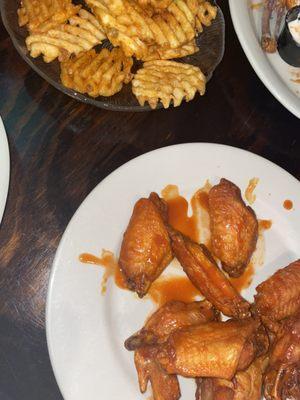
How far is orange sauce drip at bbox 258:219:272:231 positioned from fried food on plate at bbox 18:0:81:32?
92 centimetres

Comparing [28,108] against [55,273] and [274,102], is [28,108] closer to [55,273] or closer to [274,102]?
[55,273]

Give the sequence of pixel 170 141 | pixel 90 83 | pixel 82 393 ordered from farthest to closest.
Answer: pixel 170 141 < pixel 90 83 < pixel 82 393

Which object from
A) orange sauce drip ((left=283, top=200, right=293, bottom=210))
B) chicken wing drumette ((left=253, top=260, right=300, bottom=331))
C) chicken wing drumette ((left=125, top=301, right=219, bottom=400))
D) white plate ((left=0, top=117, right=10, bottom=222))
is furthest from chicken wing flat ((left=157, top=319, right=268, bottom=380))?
white plate ((left=0, top=117, right=10, bottom=222))

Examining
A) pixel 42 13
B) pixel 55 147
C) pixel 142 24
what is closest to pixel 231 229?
pixel 55 147

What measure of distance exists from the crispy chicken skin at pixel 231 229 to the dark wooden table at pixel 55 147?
0.94 feet

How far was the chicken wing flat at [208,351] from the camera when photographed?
1.62 metres

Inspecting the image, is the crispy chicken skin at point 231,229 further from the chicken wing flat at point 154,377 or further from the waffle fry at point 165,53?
the waffle fry at point 165,53

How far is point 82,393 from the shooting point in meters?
1.64

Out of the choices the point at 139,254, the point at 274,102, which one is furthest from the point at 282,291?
the point at 274,102

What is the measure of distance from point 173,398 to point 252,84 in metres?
1.17

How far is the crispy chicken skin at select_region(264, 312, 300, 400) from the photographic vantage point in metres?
1.69

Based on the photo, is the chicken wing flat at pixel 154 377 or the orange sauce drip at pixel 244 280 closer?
the chicken wing flat at pixel 154 377

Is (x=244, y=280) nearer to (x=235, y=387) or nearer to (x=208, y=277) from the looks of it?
(x=208, y=277)

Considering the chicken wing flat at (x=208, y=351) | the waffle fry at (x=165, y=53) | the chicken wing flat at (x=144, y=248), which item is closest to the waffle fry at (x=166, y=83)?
the waffle fry at (x=165, y=53)
